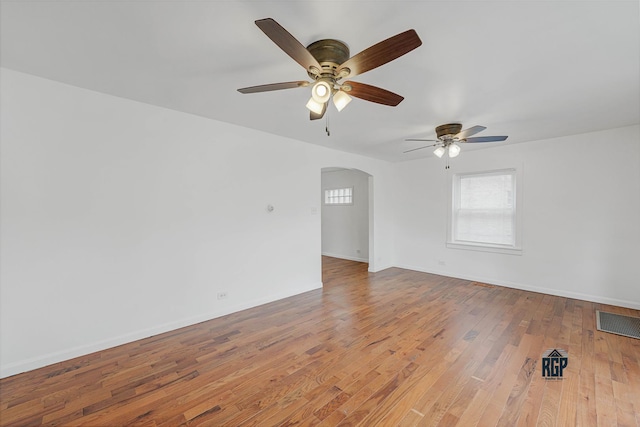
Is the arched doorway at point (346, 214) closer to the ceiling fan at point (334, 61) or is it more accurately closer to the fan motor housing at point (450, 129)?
the fan motor housing at point (450, 129)

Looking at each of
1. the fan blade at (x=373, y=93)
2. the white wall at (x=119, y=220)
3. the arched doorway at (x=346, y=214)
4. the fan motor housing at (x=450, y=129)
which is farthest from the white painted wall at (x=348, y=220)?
the fan blade at (x=373, y=93)

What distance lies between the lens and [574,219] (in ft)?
13.2

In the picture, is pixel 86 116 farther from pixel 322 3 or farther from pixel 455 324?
pixel 455 324

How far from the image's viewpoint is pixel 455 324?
3.13 meters

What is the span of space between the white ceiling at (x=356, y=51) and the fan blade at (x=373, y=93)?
256 millimetres

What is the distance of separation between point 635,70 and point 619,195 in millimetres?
2466

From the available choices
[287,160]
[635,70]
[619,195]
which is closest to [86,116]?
[287,160]

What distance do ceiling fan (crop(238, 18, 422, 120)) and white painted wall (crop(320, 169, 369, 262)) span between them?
4.71 m

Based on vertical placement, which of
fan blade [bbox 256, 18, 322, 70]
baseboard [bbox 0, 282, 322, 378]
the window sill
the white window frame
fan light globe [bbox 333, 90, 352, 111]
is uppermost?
fan blade [bbox 256, 18, 322, 70]

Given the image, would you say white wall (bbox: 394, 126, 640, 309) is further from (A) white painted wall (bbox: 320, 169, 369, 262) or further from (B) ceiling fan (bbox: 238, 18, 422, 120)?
(B) ceiling fan (bbox: 238, 18, 422, 120)

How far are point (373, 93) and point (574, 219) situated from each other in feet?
13.9

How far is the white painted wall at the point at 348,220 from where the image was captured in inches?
271

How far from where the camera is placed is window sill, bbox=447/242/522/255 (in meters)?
4.55

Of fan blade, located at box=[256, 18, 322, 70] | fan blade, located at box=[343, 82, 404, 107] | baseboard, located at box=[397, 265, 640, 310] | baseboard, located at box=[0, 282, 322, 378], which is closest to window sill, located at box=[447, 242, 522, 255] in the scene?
baseboard, located at box=[397, 265, 640, 310]
